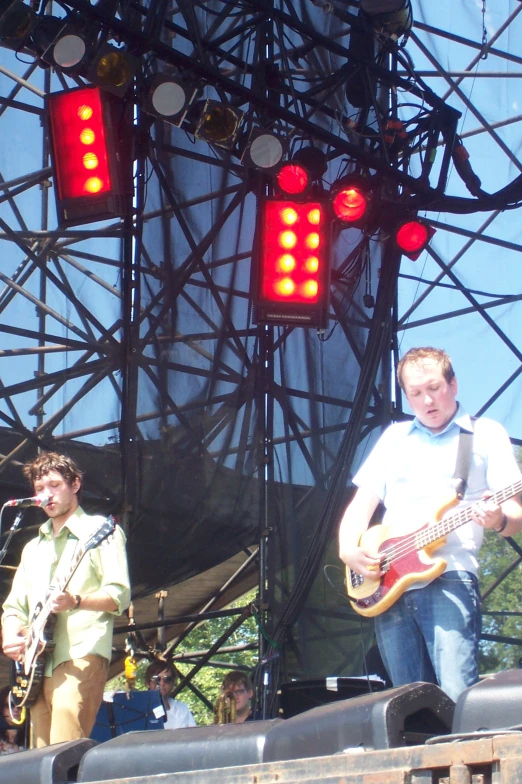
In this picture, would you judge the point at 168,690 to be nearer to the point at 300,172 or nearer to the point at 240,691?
the point at 240,691

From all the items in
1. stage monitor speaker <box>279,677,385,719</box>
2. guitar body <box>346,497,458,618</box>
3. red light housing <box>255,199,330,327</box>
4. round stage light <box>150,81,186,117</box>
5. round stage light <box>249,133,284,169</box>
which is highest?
round stage light <box>150,81,186,117</box>

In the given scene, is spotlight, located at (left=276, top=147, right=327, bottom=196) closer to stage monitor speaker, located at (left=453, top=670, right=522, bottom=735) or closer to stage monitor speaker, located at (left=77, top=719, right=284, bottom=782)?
stage monitor speaker, located at (left=77, top=719, right=284, bottom=782)

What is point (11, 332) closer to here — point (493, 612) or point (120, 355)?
point (120, 355)

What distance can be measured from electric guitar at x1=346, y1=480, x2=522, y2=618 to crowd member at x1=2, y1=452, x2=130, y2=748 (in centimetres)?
101

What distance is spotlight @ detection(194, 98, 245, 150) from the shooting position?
5852 mm

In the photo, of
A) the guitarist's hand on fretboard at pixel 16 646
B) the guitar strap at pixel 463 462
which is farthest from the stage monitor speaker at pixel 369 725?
the guitarist's hand on fretboard at pixel 16 646

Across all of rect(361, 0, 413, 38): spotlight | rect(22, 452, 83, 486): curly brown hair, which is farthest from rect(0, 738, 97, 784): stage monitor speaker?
rect(361, 0, 413, 38): spotlight

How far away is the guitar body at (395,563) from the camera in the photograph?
131 inches

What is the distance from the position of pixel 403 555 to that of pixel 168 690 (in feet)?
12.5

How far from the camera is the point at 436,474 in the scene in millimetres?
3463

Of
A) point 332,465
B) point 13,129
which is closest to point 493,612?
point 332,465

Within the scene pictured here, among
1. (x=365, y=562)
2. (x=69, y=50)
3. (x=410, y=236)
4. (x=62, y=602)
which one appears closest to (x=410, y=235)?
(x=410, y=236)

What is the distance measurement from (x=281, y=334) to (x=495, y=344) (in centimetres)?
134

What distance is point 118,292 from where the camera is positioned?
20.3 ft
